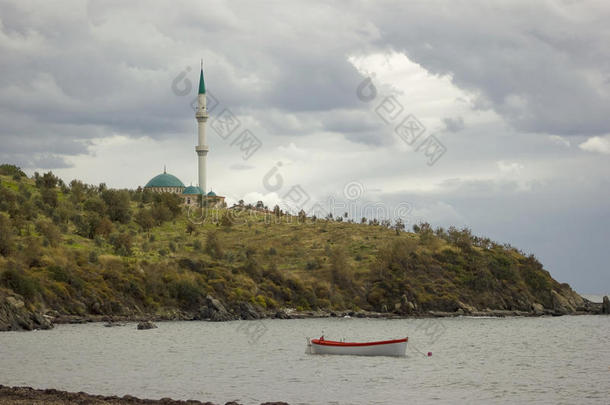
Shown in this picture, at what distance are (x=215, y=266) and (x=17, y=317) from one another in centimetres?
3771

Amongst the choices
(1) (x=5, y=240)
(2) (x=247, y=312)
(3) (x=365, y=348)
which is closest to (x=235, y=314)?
(2) (x=247, y=312)

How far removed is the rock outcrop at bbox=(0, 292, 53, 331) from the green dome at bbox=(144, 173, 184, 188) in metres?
99.1

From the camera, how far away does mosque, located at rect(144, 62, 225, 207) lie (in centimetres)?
14788

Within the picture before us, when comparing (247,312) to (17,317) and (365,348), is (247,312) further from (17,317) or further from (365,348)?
(365,348)

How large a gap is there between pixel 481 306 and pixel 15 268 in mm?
69552

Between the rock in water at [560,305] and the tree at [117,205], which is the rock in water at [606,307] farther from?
the tree at [117,205]

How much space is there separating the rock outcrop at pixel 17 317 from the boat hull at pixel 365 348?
97.7 ft

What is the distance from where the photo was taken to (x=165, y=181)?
171625mm

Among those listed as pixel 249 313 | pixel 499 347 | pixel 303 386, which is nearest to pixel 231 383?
pixel 303 386

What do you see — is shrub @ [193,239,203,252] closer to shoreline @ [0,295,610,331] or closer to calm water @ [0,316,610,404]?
shoreline @ [0,295,610,331]

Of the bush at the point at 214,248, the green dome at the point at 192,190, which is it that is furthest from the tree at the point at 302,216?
the bush at the point at 214,248

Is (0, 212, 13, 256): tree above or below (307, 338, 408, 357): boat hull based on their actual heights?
above

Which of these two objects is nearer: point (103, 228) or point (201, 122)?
point (103, 228)

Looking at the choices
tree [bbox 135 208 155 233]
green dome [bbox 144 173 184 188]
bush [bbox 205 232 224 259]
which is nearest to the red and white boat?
bush [bbox 205 232 224 259]
